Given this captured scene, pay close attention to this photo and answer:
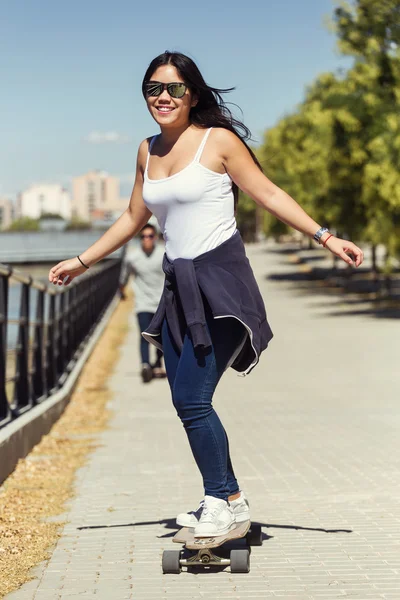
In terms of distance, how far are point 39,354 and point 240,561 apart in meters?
6.20

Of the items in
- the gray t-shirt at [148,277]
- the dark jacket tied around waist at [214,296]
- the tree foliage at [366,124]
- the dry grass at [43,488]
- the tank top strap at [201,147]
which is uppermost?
the tree foliage at [366,124]

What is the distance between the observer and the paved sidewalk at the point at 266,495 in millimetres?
4512

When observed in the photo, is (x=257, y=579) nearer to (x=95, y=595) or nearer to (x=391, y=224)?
(x=95, y=595)

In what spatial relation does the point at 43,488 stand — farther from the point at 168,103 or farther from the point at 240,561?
the point at 168,103

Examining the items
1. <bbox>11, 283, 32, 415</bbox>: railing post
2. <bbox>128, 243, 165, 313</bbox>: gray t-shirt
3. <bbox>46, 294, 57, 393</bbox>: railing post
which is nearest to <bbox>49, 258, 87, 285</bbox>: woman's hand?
<bbox>11, 283, 32, 415</bbox>: railing post

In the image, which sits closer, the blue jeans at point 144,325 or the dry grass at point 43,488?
the dry grass at point 43,488

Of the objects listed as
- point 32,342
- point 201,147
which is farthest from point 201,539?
point 32,342

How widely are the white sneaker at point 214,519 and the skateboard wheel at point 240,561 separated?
10 centimetres

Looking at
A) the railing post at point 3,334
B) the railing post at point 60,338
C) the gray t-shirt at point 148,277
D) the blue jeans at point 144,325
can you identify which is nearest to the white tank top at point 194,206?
the railing post at point 3,334

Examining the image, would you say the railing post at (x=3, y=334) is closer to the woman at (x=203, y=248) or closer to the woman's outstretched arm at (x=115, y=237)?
the woman's outstretched arm at (x=115, y=237)

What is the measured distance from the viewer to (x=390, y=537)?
529 cm

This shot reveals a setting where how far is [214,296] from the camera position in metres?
4.56

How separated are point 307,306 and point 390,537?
3198 centimetres

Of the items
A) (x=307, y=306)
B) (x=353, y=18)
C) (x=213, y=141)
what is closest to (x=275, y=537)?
(x=213, y=141)
